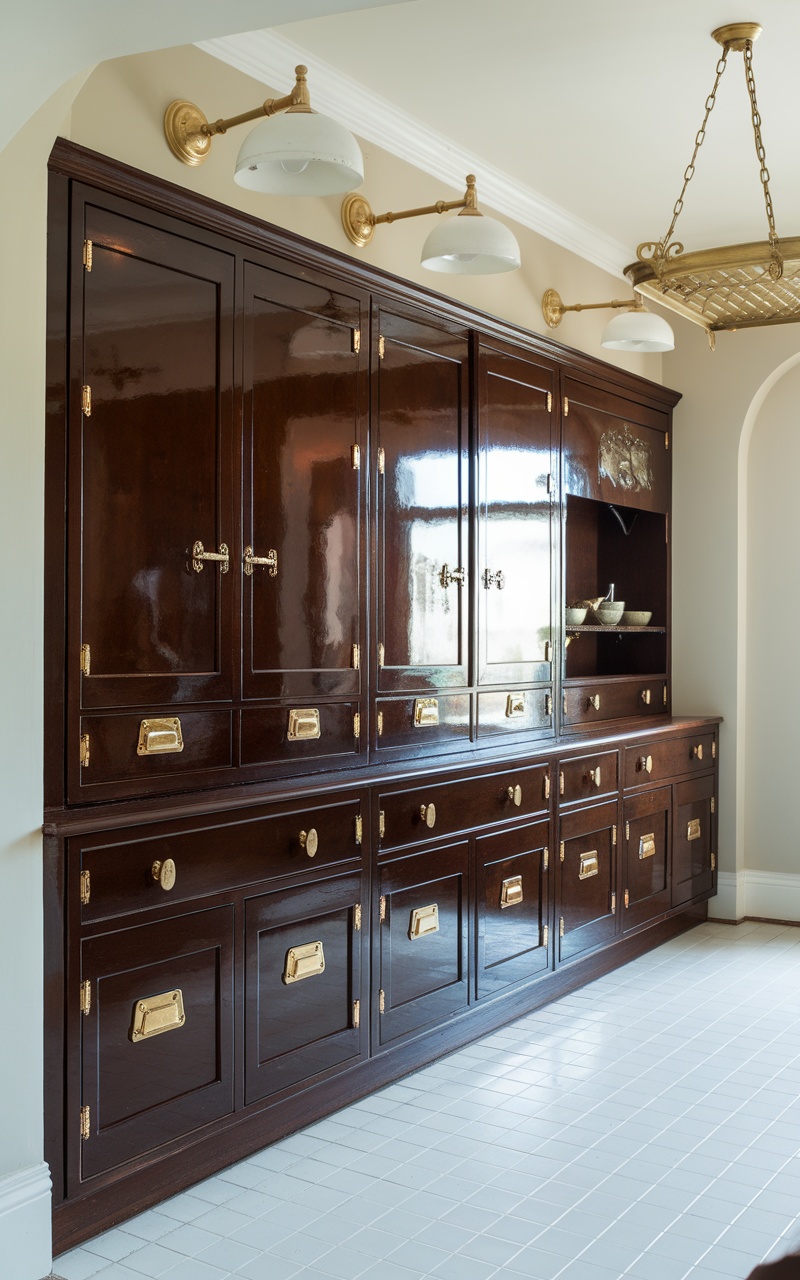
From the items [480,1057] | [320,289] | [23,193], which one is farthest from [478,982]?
[23,193]

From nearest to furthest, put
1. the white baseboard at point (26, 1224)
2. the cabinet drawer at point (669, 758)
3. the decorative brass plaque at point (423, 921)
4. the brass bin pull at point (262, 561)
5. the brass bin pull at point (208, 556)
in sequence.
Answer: the white baseboard at point (26, 1224) < the brass bin pull at point (208, 556) < the brass bin pull at point (262, 561) < the decorative brass plaque at point (423, 921) < the cabinet drawer at point (669, 758)

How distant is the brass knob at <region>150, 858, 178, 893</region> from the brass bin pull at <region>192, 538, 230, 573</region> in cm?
72

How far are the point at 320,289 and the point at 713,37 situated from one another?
131 centimetres

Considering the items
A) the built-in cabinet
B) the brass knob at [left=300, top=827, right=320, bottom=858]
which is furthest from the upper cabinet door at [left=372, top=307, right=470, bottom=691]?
the brass knob at [left=300, top=827, right=320, bottom=858]

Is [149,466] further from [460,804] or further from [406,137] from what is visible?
[406,137]

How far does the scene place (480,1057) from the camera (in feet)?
12.7

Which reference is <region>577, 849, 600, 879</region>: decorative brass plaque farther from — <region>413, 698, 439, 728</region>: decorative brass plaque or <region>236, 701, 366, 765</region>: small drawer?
<region>236, 701, 366, 765</region>: small drawer

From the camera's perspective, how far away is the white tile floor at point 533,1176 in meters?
2.57

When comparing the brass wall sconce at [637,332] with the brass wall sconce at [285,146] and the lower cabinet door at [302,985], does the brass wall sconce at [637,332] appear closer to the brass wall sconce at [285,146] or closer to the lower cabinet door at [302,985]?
the brass wall sconce at [285,146]

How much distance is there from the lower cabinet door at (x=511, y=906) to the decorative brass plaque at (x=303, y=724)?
89 centimetres

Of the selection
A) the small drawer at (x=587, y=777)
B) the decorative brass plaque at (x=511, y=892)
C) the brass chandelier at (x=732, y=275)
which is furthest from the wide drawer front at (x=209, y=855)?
the brass chandelier at (x=732, y=275)

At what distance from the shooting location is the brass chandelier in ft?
10.4

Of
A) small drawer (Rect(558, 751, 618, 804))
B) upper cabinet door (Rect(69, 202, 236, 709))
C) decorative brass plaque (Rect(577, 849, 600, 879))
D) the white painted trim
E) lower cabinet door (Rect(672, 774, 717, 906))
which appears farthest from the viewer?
lower cabinet door (Rect(672, 774, 717, 906))

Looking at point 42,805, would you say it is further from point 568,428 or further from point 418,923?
point 568,428
